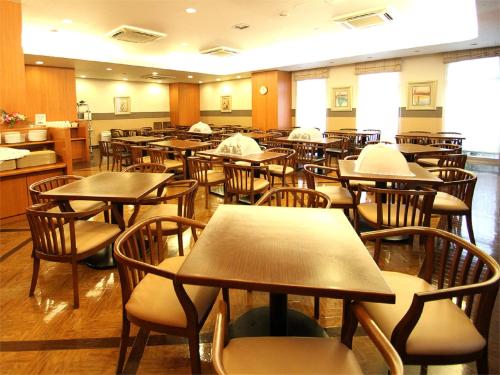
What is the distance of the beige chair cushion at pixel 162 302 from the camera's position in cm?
151

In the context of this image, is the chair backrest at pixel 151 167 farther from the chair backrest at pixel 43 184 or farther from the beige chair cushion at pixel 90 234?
the beige chair cushion at pixel 90 234

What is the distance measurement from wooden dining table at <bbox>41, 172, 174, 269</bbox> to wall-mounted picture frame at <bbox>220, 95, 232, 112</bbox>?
35.8 ft

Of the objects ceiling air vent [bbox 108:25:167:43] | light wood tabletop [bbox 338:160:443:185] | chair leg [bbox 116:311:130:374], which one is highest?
ceiling air vent [bbox 108:25:167:43]

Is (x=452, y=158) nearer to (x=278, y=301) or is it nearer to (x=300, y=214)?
(x=300, y=214)

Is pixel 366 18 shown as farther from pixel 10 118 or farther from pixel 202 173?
pixel 10 118

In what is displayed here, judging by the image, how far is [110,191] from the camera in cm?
273

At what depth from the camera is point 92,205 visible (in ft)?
10.8

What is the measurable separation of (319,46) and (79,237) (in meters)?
8.14

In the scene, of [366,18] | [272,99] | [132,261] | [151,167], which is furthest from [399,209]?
[272,99]

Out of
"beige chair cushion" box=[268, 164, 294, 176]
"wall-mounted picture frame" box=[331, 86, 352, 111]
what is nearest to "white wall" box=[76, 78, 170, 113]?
"wall-mounted picture frame" box=[331, 86, 352, 111]

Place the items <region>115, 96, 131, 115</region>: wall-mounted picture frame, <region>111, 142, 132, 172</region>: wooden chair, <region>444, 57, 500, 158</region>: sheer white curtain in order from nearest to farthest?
<region>111, 142, 132, 172</region>: wooden chair
<region>444, 57, 500, 158</region>: sheer white curtain
<region>115, 96, 131, 115</region>: wall-mounted picture frame

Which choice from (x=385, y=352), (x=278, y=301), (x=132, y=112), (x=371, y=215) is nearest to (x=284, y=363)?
(x=385, y=352)

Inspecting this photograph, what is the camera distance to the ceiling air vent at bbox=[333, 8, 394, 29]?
5.44 meters

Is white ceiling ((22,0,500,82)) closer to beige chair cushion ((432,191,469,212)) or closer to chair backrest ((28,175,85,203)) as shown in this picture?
beige chair cushion ((432,191,469,212))
